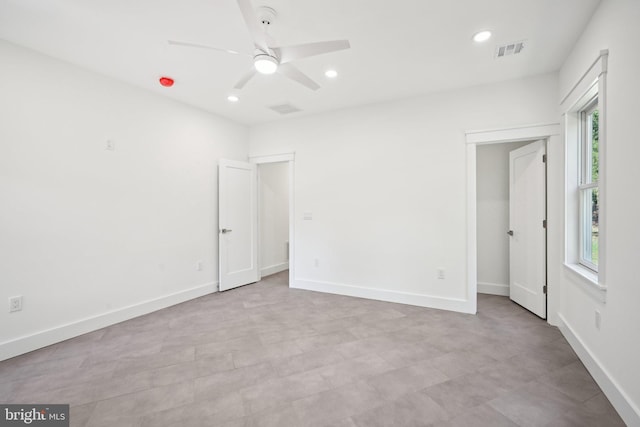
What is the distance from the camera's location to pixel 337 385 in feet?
7.13

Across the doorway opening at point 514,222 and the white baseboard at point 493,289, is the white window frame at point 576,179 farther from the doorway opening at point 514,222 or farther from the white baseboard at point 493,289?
the white baseboard at point 493,289

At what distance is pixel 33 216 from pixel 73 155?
715 millimetres

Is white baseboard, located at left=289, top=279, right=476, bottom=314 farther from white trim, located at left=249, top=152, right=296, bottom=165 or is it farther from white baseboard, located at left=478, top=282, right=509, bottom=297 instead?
white trim, located at left=249, top=152, right=296, bottom=165

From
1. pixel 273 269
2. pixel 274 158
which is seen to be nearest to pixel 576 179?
pixel 274 158

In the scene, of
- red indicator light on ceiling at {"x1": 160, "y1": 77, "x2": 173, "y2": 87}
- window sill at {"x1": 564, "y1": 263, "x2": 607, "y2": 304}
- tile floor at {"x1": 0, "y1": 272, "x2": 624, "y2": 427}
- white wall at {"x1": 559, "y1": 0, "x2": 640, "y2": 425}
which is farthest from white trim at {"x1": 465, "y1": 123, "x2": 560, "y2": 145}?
red indicator light on ceiling at {"x1": 160, "y1": 77, "x2": 173, "y2": 87}

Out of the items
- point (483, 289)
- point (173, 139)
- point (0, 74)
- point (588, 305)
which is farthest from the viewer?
point (483, 289)

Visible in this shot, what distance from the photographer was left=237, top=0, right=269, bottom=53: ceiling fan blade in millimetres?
1704

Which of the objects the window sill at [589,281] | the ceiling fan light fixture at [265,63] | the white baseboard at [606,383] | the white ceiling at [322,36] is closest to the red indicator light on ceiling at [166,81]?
the white ceiling at [322,36]

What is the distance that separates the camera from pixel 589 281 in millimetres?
2332

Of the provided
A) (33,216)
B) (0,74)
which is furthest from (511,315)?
(0,74)

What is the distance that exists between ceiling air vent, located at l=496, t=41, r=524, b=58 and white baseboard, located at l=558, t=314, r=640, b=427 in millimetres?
2720

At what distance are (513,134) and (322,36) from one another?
2.51 meters

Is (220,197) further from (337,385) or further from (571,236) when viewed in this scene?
(571,236)

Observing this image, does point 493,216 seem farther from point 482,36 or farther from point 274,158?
point 274,158
